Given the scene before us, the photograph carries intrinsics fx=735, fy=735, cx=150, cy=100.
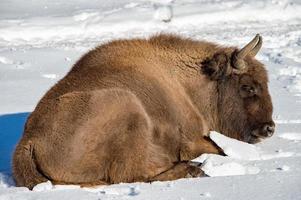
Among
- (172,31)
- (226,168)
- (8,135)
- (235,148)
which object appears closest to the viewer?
(226,168)

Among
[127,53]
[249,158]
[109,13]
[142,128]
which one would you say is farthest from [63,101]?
[109,13]

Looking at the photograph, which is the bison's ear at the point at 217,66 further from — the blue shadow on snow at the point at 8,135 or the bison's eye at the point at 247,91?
the blue shadow on snow at the point at 8,135

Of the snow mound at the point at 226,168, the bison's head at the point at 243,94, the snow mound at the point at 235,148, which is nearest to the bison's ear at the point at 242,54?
the bison's head at the point at 243,94

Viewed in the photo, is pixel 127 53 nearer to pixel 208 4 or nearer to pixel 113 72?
pixel 113 72

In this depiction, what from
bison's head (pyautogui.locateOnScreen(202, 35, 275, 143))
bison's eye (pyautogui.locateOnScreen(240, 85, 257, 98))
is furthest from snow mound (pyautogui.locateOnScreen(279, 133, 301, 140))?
bison's eye (pyautogui.locateOnScreen(240, 85, 257, 98))

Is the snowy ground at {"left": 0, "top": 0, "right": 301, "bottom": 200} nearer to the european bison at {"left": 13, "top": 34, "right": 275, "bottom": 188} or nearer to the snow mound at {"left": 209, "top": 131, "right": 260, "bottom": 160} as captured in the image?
the snow mound at {"left": 209, "top": 131, "right": 260, "bottom": 160}

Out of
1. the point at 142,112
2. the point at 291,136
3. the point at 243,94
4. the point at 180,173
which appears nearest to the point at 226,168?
the point at 180,173

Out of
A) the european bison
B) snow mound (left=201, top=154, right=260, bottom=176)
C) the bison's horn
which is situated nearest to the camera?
the european bison

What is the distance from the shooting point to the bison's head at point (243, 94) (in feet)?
22.4

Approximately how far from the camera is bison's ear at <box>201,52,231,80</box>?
686 centimetres

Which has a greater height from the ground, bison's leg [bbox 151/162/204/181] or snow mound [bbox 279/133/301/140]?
bison's leg [bbox 151/162/204/181]

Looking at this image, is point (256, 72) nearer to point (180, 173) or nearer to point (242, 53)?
point (242, 53)

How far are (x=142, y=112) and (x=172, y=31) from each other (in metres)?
7.84

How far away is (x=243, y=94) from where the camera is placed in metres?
6.95
